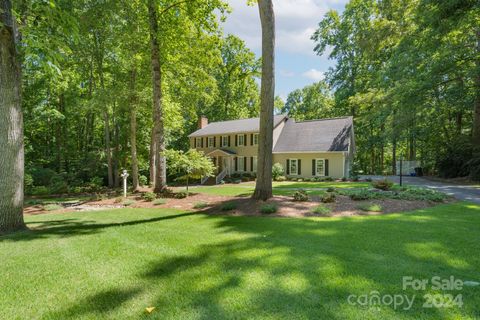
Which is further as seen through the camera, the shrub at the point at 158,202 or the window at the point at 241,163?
the window at the point at 241,163

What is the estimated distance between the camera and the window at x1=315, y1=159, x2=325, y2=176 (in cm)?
2312

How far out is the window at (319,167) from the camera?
23.1 meters

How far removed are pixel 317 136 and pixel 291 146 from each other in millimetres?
2534

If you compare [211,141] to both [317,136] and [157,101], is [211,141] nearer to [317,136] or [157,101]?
[317,136]

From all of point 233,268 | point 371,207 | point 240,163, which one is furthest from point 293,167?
point 233,268

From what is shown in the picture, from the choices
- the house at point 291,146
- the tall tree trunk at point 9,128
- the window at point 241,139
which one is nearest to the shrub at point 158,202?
the tall tree trunk at point 9,128

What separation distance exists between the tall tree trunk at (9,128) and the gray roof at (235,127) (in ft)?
71.5

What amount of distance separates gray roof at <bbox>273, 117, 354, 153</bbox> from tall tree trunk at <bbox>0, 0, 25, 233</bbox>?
20.9 m

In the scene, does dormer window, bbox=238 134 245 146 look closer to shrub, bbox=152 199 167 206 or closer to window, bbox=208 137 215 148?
window, bbox=208 137 215 148

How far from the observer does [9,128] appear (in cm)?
569

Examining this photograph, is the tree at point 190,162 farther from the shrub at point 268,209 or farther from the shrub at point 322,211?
the shrub at point 322,211

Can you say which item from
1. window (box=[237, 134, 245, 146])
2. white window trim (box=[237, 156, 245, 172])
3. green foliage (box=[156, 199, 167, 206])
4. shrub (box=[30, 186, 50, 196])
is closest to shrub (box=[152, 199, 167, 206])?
green foliage (box=[156, 199, 167, 206])

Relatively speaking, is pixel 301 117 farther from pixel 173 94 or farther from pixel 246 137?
pixel 173 94

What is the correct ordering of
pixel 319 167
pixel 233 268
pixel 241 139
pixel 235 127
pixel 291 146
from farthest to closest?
pixel 235 127
pixel 241 139
pixel 291 146
pixel 319 167
pixel 233 268
